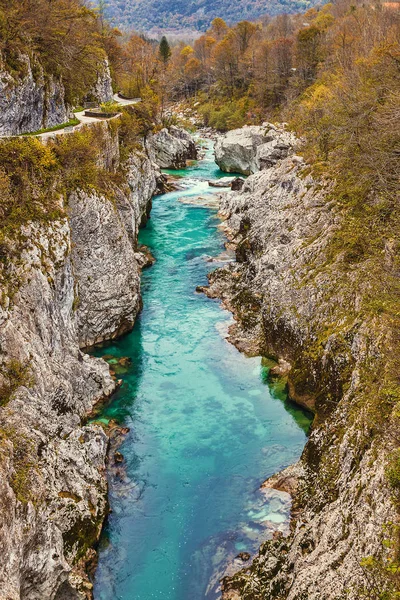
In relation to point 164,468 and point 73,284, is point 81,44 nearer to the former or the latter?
point 73,284

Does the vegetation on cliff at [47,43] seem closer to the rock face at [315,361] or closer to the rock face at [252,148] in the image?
the rock face at [315,361]

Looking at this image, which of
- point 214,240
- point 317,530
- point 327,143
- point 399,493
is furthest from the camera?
point 214,240

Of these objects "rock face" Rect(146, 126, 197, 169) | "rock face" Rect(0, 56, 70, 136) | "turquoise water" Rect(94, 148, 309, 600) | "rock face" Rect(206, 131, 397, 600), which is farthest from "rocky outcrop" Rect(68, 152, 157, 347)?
"rock face" Rect(146, 126, 197, 169)

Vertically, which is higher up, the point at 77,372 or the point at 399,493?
the point at 399,493

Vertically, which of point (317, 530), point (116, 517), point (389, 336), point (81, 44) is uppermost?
point (81, 44)

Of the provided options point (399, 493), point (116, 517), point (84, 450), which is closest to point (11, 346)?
point (84, 450)

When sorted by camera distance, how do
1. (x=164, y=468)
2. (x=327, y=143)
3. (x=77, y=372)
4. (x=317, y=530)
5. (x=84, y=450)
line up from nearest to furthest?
(x=317, y=530) → (x=84, y=450) → (x=164, y=468) → (x=77, y=372) → (x=327, y=143)
